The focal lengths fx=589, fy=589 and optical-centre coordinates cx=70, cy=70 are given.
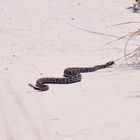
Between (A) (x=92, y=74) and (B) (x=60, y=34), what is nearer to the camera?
(A) (x=92, y=74)

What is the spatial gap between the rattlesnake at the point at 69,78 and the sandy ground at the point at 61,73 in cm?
9

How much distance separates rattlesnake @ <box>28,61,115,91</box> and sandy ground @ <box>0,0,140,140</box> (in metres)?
0.09

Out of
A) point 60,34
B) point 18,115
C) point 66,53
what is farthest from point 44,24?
point 18,115

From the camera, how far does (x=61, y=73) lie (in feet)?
26.9

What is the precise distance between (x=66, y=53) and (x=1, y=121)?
10.4ft

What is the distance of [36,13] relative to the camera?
11578 mm

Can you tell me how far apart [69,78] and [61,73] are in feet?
1.87

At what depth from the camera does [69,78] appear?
7.64 meters

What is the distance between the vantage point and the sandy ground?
596cm

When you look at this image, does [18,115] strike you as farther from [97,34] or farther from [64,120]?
[97,34]

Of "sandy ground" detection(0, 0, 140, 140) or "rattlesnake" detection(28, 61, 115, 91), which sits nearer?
"sandy ground" detection(0, 0, 140, 140)

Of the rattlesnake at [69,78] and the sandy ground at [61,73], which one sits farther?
the rattlesnake at [69,78]

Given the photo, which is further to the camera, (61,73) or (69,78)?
(61,73)

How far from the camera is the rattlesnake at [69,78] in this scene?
23.9 feet
